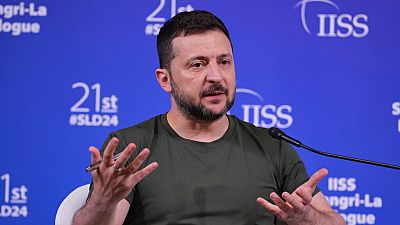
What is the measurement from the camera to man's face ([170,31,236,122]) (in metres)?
2.01

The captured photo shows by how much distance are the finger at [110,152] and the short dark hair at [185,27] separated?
59cm

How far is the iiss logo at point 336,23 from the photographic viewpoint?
3.02m

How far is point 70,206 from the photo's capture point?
76.4 inches

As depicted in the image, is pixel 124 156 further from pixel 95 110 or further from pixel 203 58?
pixel 95 110

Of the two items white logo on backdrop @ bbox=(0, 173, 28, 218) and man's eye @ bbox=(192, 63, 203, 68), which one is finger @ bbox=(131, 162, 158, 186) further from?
white logo on backdrop @ bbox=(0, 173, 28, 218)

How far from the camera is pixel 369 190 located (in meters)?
3.06

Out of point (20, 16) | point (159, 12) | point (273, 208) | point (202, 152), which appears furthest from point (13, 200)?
point (273, 208)

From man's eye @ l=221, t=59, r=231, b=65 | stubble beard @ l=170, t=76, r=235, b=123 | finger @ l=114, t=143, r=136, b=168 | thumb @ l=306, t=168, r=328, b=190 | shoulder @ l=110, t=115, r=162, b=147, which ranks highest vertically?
man's eye @ l=221, t=59, r=231, b=65

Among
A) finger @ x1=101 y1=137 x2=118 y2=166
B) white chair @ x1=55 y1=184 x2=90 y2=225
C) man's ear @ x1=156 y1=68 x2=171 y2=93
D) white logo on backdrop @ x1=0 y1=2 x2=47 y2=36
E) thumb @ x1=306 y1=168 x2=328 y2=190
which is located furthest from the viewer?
white logo on backdrop @ x1=0 y1=2 x2=47 y2=36

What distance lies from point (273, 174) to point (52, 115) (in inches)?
53.9

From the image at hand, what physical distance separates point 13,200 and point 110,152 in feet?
5.33

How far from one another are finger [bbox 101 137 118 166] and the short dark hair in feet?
1.94

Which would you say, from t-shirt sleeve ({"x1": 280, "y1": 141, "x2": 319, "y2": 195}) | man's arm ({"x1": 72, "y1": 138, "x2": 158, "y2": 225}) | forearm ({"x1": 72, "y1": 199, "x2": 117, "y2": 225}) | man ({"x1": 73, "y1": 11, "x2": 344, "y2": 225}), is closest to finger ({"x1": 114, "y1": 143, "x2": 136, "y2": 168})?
man's arm ({"x1": 72, "y1": 138, "x2": 158, "y2": 225})

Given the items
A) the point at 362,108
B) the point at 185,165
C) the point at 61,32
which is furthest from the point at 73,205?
the point at 362,108
